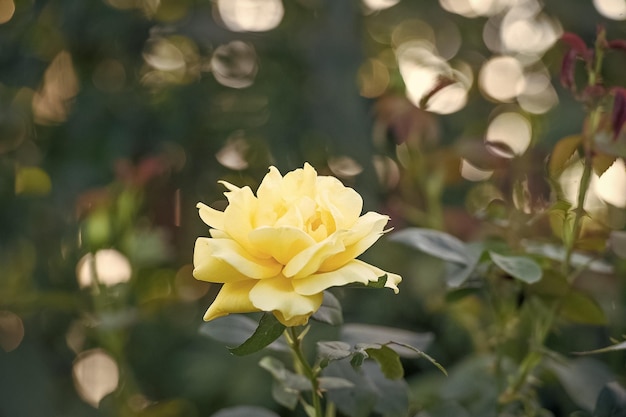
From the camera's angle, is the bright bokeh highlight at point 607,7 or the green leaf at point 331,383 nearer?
the green leaf at point 331,383

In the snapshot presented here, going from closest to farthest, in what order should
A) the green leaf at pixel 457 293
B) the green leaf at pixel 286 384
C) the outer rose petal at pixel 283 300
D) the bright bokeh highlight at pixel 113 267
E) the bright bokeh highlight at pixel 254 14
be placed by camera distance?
the outer rose petal at pixel 283 300
the green leaf at pixel 286 384
the green leaf at pixel 457 293
the bright bokeh highlight at pixel 113 267
the bright bokeh highlight at pixel 254 14

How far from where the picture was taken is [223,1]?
4.34 ft

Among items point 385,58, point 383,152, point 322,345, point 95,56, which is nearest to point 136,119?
point 95,56

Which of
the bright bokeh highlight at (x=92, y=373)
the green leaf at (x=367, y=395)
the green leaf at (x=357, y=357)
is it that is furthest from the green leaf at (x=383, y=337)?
the bright bokeh highlight at (x=92, y=373)

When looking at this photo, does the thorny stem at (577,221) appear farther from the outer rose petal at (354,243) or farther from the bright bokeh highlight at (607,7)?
the bright bokeh highlight at (607,7)

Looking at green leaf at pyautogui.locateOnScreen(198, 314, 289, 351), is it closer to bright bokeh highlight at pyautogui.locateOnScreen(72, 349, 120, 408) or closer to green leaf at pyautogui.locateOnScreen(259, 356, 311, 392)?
green leaf at pyautogui.locateOnScreen(259, 356, 311, 392)

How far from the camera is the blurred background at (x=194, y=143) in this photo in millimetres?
848

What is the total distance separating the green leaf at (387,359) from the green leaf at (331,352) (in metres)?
0.01

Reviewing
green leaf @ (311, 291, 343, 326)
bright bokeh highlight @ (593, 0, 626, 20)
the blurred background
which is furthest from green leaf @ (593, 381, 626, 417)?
bright bokeh highlight @ (593, 0, 626, 20)

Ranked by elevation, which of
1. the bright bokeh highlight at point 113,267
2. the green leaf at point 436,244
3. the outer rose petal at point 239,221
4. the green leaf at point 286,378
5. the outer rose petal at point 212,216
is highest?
the outer rose petal at point 239,221

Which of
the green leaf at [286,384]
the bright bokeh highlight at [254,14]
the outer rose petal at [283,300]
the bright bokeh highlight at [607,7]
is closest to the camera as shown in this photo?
the outer rose petal at [283,300]

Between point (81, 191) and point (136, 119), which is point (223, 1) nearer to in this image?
point (136, 119)

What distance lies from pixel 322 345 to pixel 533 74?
101 centimetres

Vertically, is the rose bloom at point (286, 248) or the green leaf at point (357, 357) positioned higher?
the rose bloom at point (286, 248)
